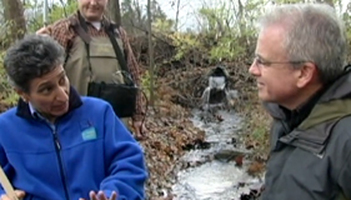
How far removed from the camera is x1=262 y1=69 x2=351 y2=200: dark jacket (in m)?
1.97

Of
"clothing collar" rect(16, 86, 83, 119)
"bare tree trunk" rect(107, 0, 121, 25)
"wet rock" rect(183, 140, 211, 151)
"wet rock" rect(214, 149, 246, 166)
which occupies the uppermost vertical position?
"clothing collar" rect(16, 86, 83, 119)

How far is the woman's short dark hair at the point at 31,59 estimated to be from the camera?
8.59ft

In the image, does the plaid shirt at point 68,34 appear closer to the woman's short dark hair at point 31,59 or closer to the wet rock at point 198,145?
the woman's short dark hair at point 31,59

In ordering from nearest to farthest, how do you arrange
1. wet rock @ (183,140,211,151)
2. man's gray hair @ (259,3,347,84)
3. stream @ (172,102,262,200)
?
man's gray hair @ (259,3,347,84)
stream @ (172,102,262,200)
wet rock @ (183,140,211,151)

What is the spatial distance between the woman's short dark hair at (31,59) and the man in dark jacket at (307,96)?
93 cm

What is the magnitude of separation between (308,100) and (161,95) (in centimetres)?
1252

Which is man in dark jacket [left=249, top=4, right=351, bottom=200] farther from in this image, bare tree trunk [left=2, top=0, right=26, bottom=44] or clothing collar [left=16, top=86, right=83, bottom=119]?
bare tree trunk [left=2, top=0, right=26, bottom=44]

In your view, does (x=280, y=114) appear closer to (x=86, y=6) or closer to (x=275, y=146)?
(x=275, y=146)

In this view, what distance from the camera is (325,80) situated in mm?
2143

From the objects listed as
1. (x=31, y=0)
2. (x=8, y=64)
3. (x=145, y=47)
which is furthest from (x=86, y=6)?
(x=145, y=47)

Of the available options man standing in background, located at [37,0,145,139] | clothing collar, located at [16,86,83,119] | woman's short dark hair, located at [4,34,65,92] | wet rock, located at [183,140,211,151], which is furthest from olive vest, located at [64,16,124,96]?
wet rock, located at [183,140,211,151]

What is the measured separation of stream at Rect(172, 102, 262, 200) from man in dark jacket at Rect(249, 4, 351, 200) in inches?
222

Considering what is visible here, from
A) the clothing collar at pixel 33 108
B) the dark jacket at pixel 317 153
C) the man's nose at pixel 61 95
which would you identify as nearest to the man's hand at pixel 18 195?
the clothing collar at pixel 33 108

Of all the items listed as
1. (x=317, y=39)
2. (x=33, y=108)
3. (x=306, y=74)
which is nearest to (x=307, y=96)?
(x=306, y=74)
